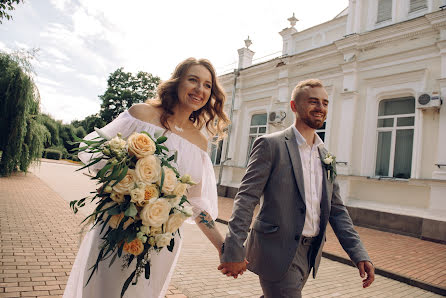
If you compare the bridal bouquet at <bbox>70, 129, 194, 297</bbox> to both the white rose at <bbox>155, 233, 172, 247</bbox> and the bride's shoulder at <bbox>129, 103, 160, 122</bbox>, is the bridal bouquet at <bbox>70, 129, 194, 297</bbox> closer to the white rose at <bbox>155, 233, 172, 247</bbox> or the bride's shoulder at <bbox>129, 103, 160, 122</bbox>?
the white rose at <bbox>155, 233, 172, 247</bbox>

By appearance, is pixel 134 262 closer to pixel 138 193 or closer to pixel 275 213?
pixel 138 193

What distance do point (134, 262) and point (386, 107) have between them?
11426mm

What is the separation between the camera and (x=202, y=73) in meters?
2.34

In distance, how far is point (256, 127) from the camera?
54.2ft

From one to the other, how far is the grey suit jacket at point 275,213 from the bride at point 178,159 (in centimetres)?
27

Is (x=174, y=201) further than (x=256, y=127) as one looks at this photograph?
No

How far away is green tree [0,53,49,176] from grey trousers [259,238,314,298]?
15.4 m

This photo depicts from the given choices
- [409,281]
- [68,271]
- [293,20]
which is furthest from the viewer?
[293,20]

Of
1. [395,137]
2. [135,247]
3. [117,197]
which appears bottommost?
[135,247]

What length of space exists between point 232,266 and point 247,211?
1.28ft

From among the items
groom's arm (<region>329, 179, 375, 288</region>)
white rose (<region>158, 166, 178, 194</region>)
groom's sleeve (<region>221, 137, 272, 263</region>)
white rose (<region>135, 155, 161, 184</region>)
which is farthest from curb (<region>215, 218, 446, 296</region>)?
white rose (<region>135, 155, 161, 184</region>)

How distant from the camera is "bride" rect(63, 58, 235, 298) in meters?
1.86

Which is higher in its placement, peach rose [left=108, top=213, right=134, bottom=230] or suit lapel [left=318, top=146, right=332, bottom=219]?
suit lapel [left=318, top=146, right=332, bottom=219]

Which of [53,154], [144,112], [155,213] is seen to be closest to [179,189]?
[155,213]
